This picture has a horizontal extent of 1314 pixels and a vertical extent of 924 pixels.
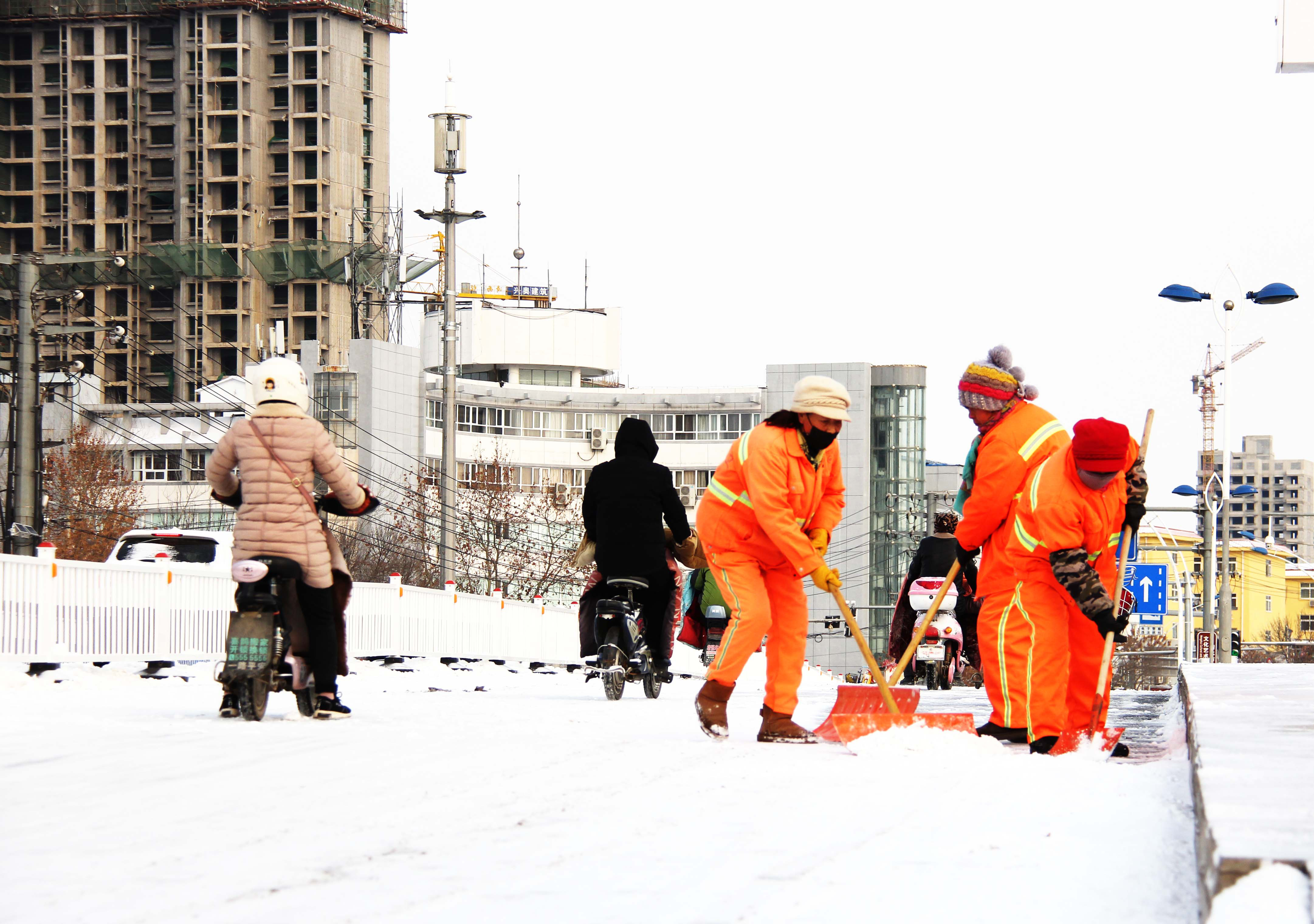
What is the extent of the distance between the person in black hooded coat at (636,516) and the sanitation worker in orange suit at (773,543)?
3.81m

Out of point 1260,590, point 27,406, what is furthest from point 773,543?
point 1260,590

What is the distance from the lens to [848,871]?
14.2 feet

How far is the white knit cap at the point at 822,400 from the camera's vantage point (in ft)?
26.0

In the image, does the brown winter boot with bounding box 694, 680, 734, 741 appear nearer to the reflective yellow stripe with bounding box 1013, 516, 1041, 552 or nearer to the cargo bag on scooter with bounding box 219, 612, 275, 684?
the reflective yellow stripe with bounding box 1013, 516, 1041, 552

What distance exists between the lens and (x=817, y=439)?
8031 mm

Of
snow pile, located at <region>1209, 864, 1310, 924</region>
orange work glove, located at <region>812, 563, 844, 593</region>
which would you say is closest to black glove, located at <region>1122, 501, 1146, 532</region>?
orange work glove, located at <region>812, 563, 844, 593</region>

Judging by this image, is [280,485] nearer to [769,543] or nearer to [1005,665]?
[769,543]

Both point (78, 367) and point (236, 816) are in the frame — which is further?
point (78, 367)

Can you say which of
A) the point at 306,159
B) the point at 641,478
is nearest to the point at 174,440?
the point at 306,159

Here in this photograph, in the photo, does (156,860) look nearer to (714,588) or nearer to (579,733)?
(579,733)

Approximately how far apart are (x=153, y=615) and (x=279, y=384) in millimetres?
7033

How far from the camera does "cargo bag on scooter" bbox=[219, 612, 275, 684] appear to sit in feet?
29.4

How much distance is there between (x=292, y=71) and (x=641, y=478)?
136 meters

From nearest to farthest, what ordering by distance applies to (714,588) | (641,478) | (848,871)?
(848,871)
(641,478)
(714,588)
